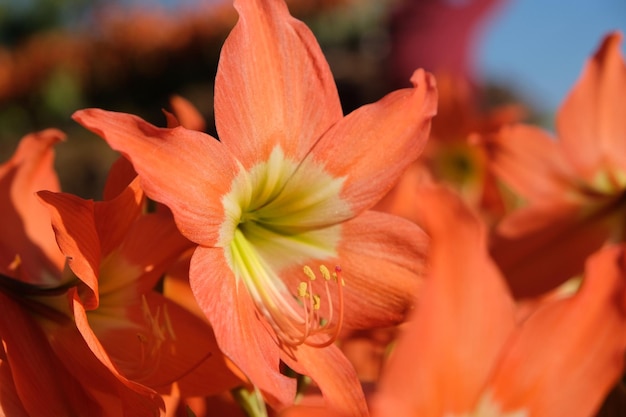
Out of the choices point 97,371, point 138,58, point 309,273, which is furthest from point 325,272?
point 138,58

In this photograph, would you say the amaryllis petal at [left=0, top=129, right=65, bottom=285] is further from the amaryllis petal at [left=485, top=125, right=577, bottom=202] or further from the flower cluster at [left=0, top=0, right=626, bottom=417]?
the amaryllis petal at [left=485, top=125, right=577, bottom=202]

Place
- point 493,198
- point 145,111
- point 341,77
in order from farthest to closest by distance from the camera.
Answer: point 145,111, point 341,77, point 493,198

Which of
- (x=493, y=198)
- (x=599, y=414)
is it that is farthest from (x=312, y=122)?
(x=493, y=198)

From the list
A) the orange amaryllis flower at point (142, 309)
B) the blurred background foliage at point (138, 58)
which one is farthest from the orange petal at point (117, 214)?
the blurred background foliage at point (138, 58)

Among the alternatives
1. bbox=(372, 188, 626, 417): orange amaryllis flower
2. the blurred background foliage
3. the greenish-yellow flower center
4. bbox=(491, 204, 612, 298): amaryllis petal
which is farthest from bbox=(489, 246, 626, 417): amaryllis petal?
the blurred background foliage

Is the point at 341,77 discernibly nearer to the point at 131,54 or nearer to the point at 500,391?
the point at 131,54

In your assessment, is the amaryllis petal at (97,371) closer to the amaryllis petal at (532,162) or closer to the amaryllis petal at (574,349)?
the amaryllis petal at (574,349)

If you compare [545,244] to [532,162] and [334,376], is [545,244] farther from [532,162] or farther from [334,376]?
[334,376]
